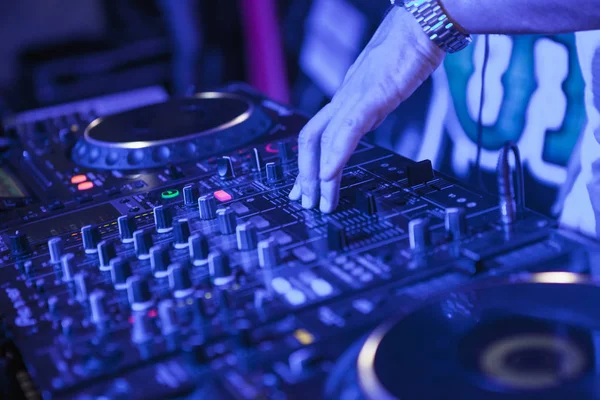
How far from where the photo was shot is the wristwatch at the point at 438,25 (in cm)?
122

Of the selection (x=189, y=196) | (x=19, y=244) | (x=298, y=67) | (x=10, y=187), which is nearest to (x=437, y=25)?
(x=189, y=196)

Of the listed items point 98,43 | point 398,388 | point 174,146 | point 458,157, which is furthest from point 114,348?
point 98,43

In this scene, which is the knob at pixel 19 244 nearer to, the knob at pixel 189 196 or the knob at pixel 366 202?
the knob at pixel 189 196

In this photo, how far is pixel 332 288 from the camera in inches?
39.8

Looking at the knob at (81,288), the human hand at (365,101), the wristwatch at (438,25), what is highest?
the wristwatch at (438,25)

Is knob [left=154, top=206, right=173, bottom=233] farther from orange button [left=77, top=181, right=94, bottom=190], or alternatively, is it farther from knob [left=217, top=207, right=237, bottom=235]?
orange button [left=77, top=181, right=94, bottom=190]

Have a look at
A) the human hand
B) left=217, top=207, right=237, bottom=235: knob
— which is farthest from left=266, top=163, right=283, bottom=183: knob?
left=217, top=207, right=237, bottom=235: knob

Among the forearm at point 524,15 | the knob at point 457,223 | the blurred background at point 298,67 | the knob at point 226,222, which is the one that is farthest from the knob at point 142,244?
the blurred background at point 298,67

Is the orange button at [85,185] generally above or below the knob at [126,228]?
below

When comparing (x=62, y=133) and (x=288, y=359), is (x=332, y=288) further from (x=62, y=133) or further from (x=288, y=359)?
(x=62, y=133)

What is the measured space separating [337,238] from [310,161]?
0.23 metres

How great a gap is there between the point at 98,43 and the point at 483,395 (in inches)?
118

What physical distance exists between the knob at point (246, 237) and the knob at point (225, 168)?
1.13 feet

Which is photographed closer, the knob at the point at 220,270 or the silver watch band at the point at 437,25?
the knob at the point at 220,270
